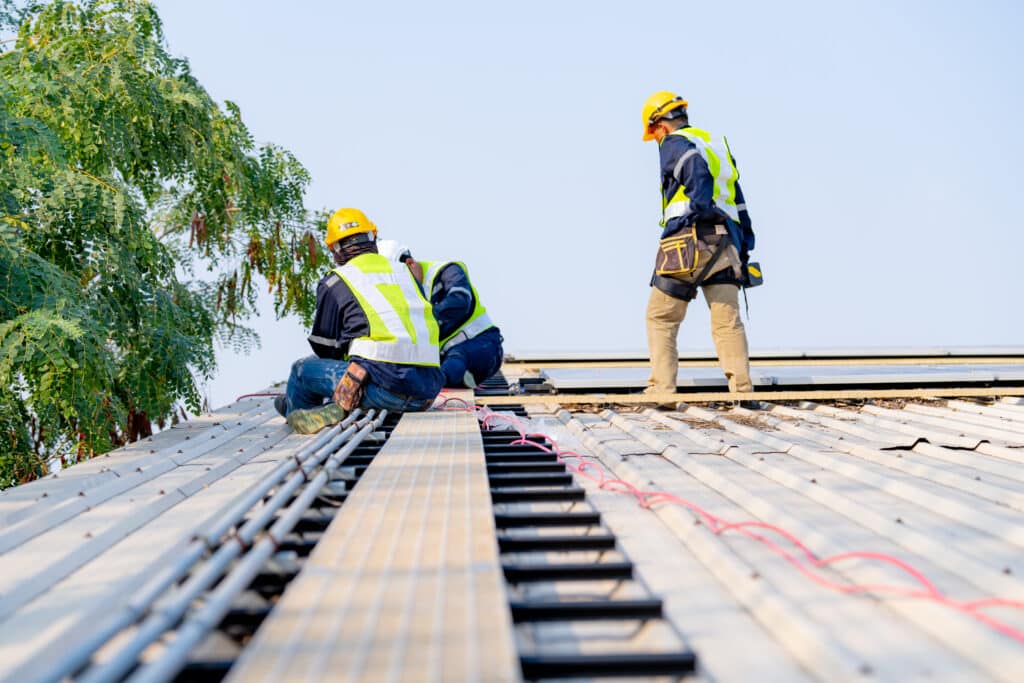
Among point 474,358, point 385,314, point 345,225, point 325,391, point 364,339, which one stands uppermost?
point 345,225

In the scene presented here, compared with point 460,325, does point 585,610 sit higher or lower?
lower

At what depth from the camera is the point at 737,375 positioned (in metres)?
6.50

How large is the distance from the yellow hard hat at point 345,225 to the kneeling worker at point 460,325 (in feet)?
4.57

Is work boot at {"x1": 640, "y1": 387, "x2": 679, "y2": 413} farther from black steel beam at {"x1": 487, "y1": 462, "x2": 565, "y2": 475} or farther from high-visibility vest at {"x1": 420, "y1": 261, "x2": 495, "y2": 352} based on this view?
black steel beam at {"x1": 487, "y1": 462, "x2": 565, "y2": 475}

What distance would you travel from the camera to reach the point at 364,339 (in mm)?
5148

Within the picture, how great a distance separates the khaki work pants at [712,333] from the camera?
6.38 metres

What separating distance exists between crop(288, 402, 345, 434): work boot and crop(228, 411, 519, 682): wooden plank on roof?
2.17 m

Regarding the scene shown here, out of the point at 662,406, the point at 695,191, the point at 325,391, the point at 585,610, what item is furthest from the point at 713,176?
the point at 585,610

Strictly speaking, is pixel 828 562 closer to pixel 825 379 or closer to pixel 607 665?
pixel 607 665

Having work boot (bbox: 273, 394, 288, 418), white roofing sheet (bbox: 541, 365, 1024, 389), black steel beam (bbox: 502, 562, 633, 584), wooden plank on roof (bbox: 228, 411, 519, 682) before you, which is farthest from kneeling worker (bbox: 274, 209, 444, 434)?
black steel beam (bbox: 502, 562, 633, 584)

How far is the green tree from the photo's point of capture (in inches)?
221

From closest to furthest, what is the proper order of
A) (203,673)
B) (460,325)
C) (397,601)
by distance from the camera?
(203,673)
(397,601)
(460,325)

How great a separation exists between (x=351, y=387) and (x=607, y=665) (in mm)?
3681

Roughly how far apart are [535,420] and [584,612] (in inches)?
144
